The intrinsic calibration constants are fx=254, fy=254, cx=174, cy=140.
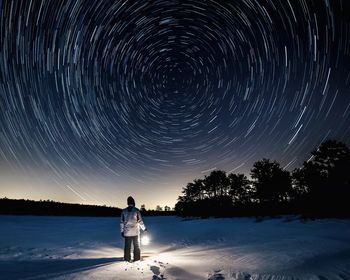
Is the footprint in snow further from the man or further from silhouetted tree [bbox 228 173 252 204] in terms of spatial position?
silhouetted tree [bbox 228 173 252 204]

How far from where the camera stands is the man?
7.46 metres

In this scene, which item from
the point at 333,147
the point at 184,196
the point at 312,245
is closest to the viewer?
the point at 312,245

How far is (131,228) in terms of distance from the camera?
7738 mm

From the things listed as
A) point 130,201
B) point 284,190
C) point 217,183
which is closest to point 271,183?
point 284,190

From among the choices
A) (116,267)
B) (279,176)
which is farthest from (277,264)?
(279,176)

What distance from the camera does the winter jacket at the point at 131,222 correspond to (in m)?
7.68

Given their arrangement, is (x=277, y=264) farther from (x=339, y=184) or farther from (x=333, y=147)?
(x=333, y=147)

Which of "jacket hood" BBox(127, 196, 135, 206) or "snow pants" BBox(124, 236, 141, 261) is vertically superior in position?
"jacket hood" BBox(127, 196, 135, 206)

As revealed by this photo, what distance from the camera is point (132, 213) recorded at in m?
7.88

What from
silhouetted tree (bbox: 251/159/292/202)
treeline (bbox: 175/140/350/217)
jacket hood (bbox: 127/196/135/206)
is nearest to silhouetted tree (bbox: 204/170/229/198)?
treeline (bbox: 175/140/350/217)

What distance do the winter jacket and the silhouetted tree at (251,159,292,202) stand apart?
37.3m

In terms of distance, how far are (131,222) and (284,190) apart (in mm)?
38929

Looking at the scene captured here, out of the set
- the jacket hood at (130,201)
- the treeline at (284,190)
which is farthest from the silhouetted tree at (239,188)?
the jacket hood at (130,201)

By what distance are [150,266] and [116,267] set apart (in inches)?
33.0
